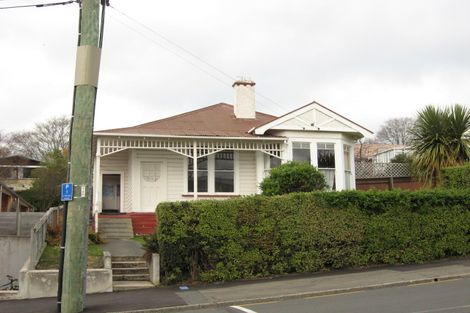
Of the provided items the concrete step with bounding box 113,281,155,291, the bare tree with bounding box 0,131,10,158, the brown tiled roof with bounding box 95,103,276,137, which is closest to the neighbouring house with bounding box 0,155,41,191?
the bare tree with bounding box 0,131,10,158

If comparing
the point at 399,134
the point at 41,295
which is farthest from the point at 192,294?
the point at 399,134

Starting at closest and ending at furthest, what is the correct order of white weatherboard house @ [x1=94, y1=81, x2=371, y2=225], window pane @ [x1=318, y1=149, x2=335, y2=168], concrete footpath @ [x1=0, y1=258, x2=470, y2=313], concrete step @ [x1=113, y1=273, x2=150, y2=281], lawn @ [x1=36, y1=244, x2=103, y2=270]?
concrete footpath @ [x1=0, y1=258, x2=470, y2=313]
lawn @ [x1=36, y1=244, x2=103, y2=270]
concrete step @ [x1=113, y1=273, x2=150, y2=281]
white weatherboard house @ [x1=94, y1=81, x2=371, y2=225]
window pane @ [x1=318, y1=149, x2=335, y2=168]

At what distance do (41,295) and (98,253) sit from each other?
11.0 feet

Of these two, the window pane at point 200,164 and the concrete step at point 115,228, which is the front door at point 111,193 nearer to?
the concrete step at point 115,228

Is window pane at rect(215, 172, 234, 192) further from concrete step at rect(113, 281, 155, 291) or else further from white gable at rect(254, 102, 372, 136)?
concrete step at rect(113, 281, 155, 291)

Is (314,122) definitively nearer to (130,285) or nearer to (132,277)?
(132,277)

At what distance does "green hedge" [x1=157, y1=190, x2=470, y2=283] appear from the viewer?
13.1 meters

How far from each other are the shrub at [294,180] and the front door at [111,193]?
30.4 feet

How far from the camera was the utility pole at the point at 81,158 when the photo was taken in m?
9.09

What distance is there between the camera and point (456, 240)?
15.4m

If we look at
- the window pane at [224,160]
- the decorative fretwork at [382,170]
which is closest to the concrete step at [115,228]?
the window pane at [224,160]

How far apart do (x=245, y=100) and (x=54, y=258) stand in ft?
45.4

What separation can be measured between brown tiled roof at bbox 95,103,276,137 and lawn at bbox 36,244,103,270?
621cm

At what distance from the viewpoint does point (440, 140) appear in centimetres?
2145
